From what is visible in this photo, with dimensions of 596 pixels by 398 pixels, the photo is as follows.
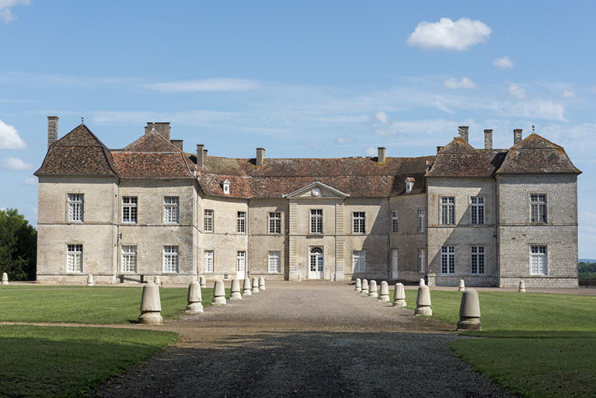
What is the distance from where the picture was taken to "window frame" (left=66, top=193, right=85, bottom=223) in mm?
46219

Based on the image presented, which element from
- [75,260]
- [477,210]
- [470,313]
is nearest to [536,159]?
[477,210]

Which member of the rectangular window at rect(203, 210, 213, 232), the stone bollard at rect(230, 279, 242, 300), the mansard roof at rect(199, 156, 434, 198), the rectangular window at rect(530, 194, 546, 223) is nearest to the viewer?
the stone bollard at rect(230, 279, 242, 300)

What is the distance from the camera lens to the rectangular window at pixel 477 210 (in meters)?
48.1

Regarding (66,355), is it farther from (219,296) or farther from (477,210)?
(477,210)

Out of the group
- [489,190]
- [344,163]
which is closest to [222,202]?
[344,163]

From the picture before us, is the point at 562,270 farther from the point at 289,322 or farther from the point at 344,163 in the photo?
the point at 289,322

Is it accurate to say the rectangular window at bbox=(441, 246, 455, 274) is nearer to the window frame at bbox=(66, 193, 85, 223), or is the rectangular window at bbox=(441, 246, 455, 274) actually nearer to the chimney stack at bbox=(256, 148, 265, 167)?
the chimney stack at bbox=(256, 148, 265, 167)

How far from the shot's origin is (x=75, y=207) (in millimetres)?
46312

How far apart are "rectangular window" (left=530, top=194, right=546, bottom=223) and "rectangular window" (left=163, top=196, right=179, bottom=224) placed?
2201 cm

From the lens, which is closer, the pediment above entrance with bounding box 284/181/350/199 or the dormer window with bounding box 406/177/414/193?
the dormer window with bounding box 406/177/414/193

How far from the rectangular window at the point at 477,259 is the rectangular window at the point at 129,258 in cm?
2133

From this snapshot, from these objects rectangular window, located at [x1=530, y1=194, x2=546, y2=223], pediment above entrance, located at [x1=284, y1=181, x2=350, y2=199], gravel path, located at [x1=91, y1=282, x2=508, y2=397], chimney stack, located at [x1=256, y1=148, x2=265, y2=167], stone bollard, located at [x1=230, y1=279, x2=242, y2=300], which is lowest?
stone bollard, located at [x1=230, y1=279, x2=242, y2=300]

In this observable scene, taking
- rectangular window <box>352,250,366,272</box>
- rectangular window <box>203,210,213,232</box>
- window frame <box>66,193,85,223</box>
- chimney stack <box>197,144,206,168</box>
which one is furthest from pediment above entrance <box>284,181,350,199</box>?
window frame <box>66,193,85,223</box>

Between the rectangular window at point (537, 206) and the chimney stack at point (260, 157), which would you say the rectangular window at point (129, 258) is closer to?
the chimney stack at point (260, 157)
